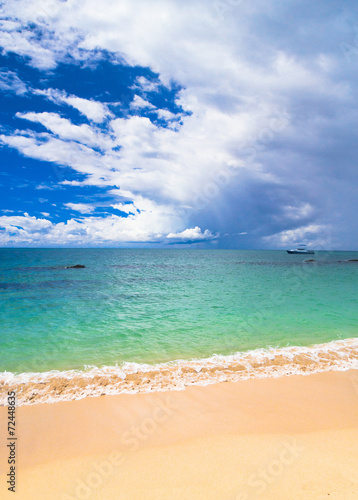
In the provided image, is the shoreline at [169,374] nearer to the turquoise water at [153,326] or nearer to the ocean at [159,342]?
the ocean at [159,342]

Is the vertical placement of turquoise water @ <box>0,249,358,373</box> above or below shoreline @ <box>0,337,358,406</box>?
above

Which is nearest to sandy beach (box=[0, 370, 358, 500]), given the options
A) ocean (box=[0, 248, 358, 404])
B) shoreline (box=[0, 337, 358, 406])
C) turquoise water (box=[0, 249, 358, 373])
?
shoreline (box=[0, 337, 358, 406])

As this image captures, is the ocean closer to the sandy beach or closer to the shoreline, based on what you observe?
the shoreline

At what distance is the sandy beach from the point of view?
446 cm

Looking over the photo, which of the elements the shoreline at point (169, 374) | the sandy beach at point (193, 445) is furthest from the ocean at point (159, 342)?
the sandy beach at point (193, 445)

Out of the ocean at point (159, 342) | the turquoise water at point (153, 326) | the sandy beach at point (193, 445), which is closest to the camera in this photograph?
the sandy beach at point (193, 445)

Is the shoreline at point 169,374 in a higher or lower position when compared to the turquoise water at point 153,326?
lower

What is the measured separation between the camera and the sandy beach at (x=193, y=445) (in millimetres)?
4461

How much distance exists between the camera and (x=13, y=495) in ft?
14.4

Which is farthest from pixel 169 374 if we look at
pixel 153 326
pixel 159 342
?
pixel 153 326

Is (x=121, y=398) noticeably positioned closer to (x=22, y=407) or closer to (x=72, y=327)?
(x=22, y=407)

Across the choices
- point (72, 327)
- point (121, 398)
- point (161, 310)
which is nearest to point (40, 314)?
point (72, 327)

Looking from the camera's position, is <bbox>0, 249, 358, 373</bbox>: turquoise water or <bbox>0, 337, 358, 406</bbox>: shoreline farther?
<bbox>0, 249, 358, 373</bbox>: turquoise water

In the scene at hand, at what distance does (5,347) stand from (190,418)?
1037cm
